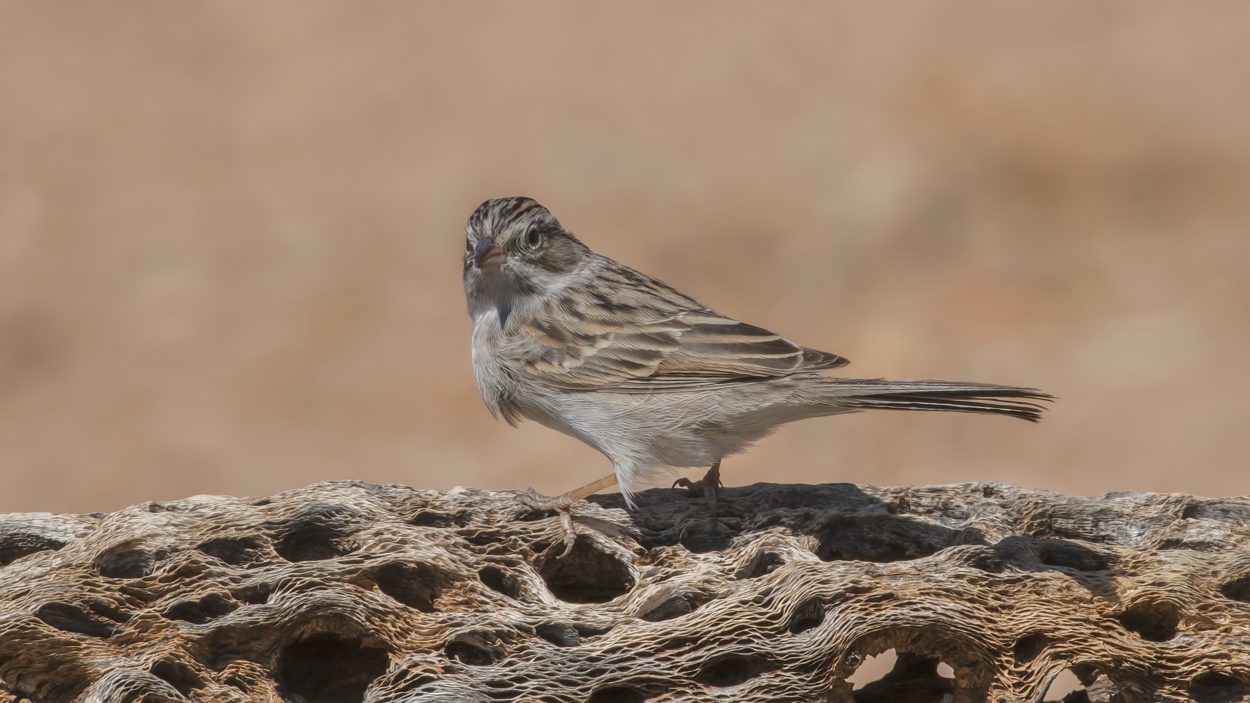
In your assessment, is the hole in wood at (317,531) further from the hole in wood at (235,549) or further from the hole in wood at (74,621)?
the hole in wood at (74,621)

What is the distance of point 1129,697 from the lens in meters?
4.78

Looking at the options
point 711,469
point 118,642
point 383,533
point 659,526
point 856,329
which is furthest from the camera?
point 856,329

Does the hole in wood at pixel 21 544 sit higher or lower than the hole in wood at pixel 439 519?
lower

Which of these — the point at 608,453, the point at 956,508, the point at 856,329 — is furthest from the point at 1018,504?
the point at 856,329

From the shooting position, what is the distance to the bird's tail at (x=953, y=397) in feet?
17.1

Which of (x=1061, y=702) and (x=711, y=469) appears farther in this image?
(x=711, y=469)

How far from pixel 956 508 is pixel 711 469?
51.9 inches

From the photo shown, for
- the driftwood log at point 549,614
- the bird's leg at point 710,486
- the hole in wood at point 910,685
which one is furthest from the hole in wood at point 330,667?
the hole in wood at point 910,685

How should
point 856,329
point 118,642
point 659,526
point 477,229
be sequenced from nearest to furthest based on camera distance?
point 118,642
point 659,526
point 477,229
point 856,329

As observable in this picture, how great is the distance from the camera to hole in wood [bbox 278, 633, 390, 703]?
16.0 ft

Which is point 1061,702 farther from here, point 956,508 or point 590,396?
point 590,396

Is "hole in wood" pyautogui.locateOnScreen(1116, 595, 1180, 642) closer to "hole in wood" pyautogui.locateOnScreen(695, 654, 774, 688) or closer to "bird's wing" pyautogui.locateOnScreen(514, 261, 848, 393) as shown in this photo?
"hole in wood" pyautogui.locateOnScreen(695, 654, 774, 688)

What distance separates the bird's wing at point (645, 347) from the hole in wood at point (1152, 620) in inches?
74.9

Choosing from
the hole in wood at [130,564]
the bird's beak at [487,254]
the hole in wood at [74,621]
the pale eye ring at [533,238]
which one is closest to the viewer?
the hole in wood at [74,621]
